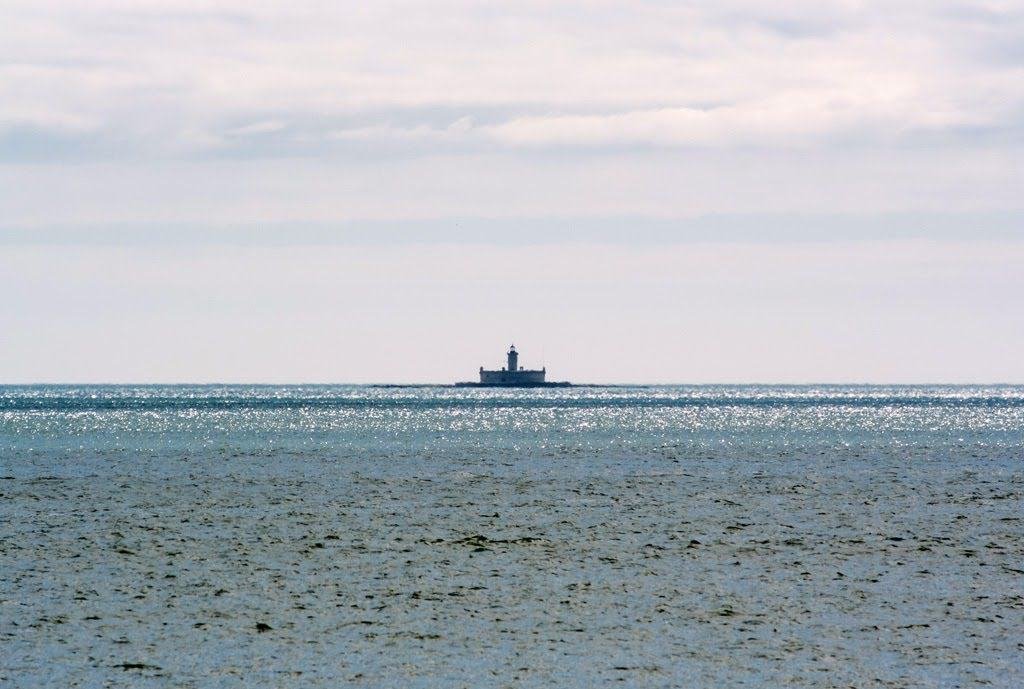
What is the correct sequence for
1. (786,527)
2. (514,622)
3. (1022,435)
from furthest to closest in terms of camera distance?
(1022,435)
(786,527)
(514,622)

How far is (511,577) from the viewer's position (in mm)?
21062

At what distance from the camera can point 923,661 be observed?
14.7m

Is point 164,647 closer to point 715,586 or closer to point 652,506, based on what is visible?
point 715,586

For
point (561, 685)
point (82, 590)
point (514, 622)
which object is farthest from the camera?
point (82, 590)

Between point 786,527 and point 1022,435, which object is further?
point 1022,435

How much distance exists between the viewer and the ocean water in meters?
14.7

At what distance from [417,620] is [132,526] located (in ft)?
41.5

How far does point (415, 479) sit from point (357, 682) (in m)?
28.4

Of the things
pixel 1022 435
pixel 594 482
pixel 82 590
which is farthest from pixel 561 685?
pixel 1022 435

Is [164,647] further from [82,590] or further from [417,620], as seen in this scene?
[82,590]

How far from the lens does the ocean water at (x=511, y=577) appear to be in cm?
1470

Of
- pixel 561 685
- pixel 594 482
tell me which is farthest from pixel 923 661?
pixel 594 482

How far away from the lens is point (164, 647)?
15578 millimetres

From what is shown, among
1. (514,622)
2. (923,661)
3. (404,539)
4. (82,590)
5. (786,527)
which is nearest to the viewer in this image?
(923,661)
